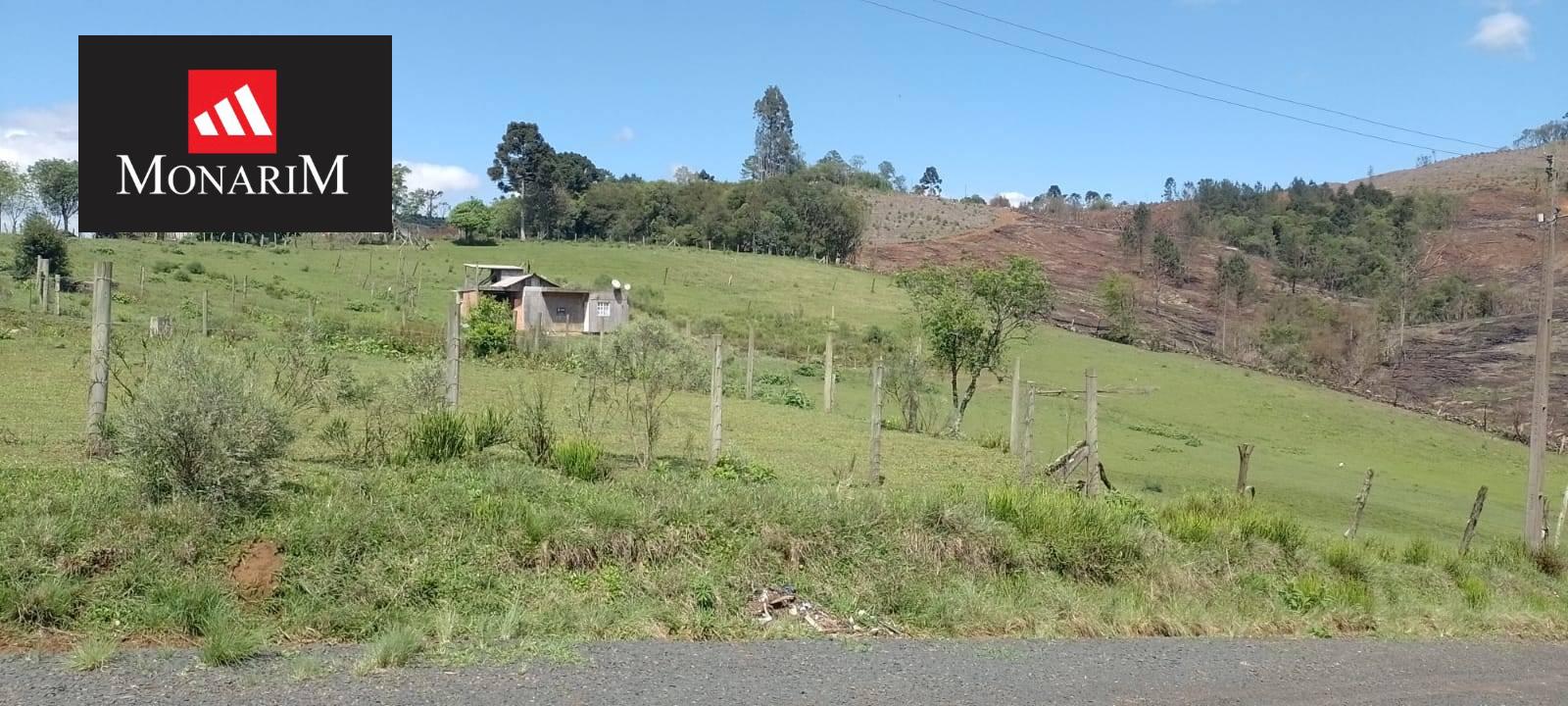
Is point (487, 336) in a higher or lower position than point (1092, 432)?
higher

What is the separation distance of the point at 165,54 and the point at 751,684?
29.2 feet

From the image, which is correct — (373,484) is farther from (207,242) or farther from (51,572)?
(207,242)

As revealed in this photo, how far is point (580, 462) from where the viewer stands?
1230 centimetres

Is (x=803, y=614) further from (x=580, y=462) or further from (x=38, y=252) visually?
(x=38, y=252)

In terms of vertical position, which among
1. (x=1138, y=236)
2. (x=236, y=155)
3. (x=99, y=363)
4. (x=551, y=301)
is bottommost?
(x=99, y=363)

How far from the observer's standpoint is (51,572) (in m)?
7.80

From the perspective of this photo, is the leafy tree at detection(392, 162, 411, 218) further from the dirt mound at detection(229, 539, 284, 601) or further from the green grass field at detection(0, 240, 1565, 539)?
the dirt mound at detection(229, 539, 284, 601)

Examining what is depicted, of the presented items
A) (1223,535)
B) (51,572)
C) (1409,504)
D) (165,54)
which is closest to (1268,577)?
(1223,535)

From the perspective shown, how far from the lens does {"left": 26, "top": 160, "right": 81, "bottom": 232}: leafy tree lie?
249 ft

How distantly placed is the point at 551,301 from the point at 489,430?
39.0m

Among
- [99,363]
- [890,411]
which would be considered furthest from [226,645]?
[890,411]

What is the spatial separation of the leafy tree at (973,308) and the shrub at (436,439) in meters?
20.8

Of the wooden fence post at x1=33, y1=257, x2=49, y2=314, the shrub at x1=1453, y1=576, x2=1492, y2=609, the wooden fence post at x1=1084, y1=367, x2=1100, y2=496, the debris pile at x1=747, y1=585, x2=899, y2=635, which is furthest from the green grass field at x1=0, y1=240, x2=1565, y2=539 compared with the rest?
the shrub at x1=1453, y1=576, x2=1492, y2=609

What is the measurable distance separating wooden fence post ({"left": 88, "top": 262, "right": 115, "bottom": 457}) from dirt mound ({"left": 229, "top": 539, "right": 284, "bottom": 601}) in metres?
3.97
